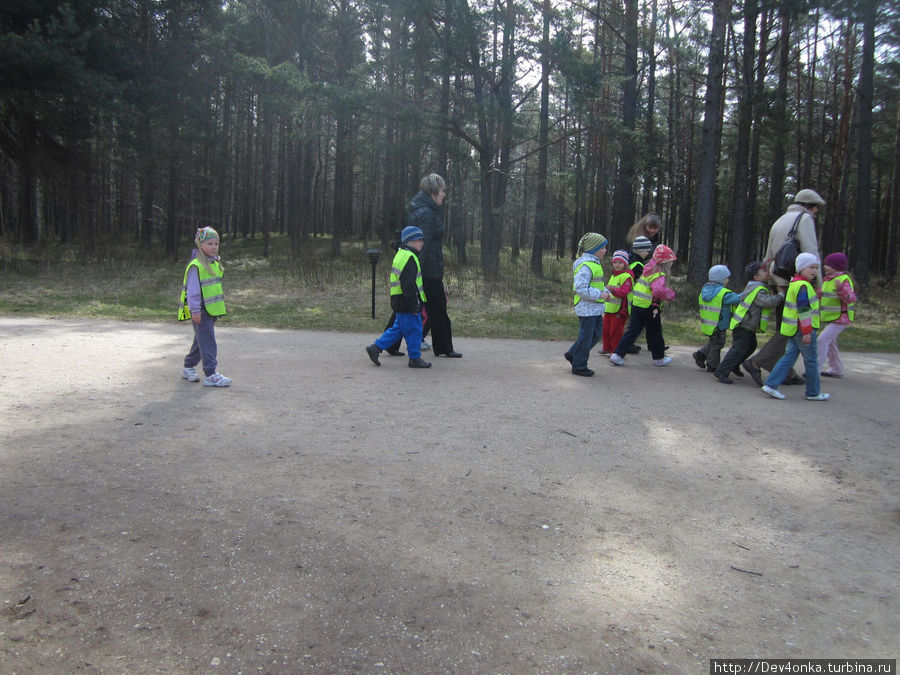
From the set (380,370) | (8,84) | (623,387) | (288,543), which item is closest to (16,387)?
(380,370)

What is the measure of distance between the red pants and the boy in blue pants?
296 cm

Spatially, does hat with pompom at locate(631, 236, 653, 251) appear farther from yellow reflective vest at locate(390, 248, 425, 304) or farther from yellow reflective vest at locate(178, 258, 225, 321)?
yellow reflective vest at locate(178, 258, 225, 321)

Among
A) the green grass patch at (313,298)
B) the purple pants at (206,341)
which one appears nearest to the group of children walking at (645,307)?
the purple pants at (206,341)

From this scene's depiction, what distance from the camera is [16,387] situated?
6207 mm

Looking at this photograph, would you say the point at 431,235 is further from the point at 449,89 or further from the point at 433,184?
the point at 449,89

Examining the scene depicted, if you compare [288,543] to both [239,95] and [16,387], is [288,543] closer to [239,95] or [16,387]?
[16,387]

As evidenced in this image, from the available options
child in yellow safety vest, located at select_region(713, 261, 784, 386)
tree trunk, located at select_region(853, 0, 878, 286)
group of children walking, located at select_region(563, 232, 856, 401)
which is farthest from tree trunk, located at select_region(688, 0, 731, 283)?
child in yellow safety vest, located at select_region(713, 261, 784, 386)

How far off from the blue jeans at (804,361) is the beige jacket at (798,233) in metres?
0.85

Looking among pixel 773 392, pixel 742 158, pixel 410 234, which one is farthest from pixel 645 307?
pixel 742 158

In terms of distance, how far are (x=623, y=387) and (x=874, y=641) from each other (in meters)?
4.68

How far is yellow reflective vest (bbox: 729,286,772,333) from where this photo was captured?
299 inches

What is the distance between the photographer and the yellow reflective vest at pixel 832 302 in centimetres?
822

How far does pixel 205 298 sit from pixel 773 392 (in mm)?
6218

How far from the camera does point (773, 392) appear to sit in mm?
7059
